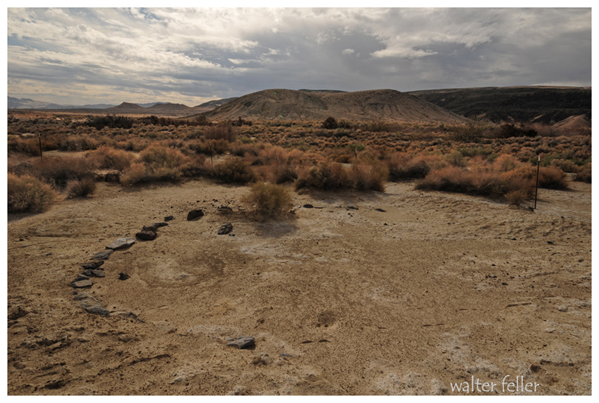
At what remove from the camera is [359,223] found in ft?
31.7

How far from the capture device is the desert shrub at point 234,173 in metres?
14.4

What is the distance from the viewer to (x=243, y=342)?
3.95 meters

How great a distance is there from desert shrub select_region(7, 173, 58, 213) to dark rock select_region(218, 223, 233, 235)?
551 cm

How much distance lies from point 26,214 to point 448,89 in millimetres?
185789

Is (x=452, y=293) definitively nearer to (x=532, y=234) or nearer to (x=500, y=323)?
(x=500, y=323)

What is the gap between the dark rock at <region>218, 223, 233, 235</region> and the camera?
27.3 feet

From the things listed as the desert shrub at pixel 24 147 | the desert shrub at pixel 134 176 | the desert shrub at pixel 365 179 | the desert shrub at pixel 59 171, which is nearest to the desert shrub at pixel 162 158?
the desert shrub at pixel 134 176

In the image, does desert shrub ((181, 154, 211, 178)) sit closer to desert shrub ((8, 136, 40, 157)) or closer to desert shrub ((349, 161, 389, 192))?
desert shrub ((349, 161, 389, 192))

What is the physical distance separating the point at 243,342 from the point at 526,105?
439ft

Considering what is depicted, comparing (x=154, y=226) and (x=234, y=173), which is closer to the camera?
(x=154, y=226)

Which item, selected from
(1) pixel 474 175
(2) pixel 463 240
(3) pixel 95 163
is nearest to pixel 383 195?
(1) pixel 474 175

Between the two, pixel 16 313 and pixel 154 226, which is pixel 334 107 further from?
pixel 16 313

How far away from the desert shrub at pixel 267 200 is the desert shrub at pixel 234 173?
14.9 ft

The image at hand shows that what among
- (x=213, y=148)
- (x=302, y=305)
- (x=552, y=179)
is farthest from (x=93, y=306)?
(x=213, y=148)
